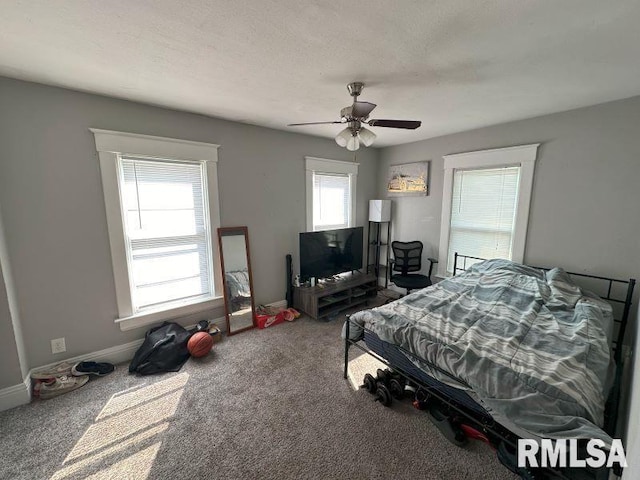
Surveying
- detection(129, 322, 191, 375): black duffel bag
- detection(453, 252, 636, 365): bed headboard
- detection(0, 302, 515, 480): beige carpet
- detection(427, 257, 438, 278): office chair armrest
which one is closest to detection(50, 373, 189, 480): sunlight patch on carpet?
detection(0, 302, 515, 480): beige carpet

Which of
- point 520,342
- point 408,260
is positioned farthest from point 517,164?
point 520,342

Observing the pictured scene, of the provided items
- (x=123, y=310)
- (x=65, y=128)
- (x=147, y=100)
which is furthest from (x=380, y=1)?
(x=123, y=310)

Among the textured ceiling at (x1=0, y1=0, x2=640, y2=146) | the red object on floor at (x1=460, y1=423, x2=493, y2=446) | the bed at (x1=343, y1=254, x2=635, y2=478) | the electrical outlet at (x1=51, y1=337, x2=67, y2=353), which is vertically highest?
the textured ceiling at (x1=0, y1=0, x2=640, y2=146)

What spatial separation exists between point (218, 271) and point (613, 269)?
13.2 feet

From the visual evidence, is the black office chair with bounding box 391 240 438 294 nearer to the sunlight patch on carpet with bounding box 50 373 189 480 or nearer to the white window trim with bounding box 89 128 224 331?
the white window trim with bounding box 89 128 224 331

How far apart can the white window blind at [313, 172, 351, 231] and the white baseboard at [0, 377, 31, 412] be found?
3.10m

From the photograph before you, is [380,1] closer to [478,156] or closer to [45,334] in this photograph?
[478,156]

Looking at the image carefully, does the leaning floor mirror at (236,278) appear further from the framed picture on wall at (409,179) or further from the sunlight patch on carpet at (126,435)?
the framed picture on wall at (409,179)

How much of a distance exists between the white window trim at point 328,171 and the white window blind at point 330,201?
0.19 feet

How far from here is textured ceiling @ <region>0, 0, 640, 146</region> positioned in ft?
3.97

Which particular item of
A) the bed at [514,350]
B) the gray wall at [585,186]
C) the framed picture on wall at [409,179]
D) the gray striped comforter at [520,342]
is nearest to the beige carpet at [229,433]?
the bed at [514,350]

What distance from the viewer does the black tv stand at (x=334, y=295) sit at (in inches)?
130

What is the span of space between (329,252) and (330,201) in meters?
0.84

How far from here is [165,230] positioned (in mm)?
2619
